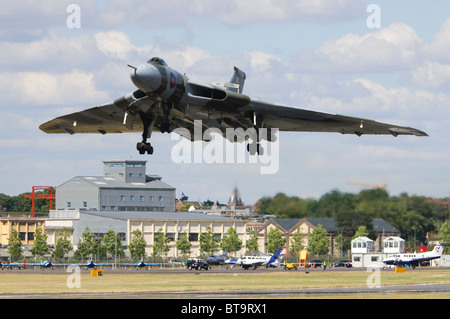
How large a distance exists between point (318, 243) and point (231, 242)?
14.7 metres

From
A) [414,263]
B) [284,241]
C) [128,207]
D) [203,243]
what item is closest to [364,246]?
[414,263]

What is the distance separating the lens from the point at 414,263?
110438 mm

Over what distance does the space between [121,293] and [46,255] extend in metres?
81.3

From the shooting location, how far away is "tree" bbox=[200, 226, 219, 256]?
5108 inches

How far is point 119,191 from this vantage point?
143 meters

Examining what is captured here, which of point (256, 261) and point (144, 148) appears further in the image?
point (256, 261)

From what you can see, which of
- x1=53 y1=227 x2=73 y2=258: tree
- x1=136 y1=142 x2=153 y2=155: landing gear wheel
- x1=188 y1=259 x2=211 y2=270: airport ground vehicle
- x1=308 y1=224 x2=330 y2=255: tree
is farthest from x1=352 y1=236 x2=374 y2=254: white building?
x1=136 y1=142 x2=153 y2=155: landing gear wheel

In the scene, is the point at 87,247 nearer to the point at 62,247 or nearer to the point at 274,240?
the point at 62,247

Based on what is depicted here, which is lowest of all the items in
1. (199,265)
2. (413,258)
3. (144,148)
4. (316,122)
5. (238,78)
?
(199,265)

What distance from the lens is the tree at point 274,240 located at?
421 ft

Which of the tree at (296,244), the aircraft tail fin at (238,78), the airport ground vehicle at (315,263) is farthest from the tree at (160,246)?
the aircraft tail fin at (238,78)

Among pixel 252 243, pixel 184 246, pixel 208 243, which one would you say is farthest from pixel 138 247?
pixel 252 243

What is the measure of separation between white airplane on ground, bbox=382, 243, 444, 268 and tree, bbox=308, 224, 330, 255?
13.6 metres
